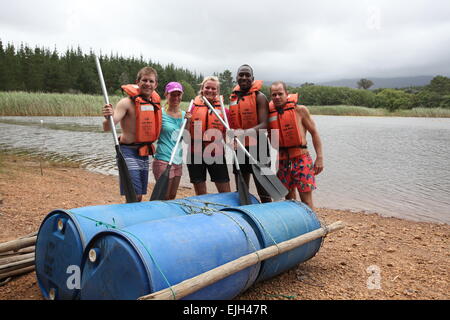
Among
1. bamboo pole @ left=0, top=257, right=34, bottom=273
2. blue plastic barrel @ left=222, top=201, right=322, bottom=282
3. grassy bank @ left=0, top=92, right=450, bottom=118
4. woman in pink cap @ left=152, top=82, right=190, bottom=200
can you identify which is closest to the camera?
blue plastic barrel @ left=222, top=201, right=322, bottom=282

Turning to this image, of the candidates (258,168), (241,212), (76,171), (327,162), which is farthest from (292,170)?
(327,162)

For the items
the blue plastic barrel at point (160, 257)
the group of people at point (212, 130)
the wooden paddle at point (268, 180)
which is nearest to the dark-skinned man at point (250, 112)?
the group of people at point (212, 130)

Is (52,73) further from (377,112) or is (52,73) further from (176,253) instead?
(176,253)

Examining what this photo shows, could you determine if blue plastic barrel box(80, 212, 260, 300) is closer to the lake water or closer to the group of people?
the group of people

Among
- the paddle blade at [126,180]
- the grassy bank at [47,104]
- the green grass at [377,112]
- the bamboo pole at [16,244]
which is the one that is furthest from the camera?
the green grass at [377,112]

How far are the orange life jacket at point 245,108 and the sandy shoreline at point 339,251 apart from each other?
2071mm

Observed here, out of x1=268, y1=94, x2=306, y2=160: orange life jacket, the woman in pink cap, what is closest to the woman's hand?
the woman in pink cap

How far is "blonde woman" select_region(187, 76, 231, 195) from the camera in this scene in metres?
4.83

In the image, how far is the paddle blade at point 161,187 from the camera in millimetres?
4348

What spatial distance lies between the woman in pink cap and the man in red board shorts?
129 centimetres

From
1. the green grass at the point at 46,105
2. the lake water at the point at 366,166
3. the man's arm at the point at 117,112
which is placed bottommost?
the lake water at the point at 366,166

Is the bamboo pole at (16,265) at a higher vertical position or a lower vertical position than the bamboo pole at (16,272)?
higher

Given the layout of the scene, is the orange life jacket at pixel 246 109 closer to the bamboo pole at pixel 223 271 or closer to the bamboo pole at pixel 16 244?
the bamboo pole at pixel 223 271
